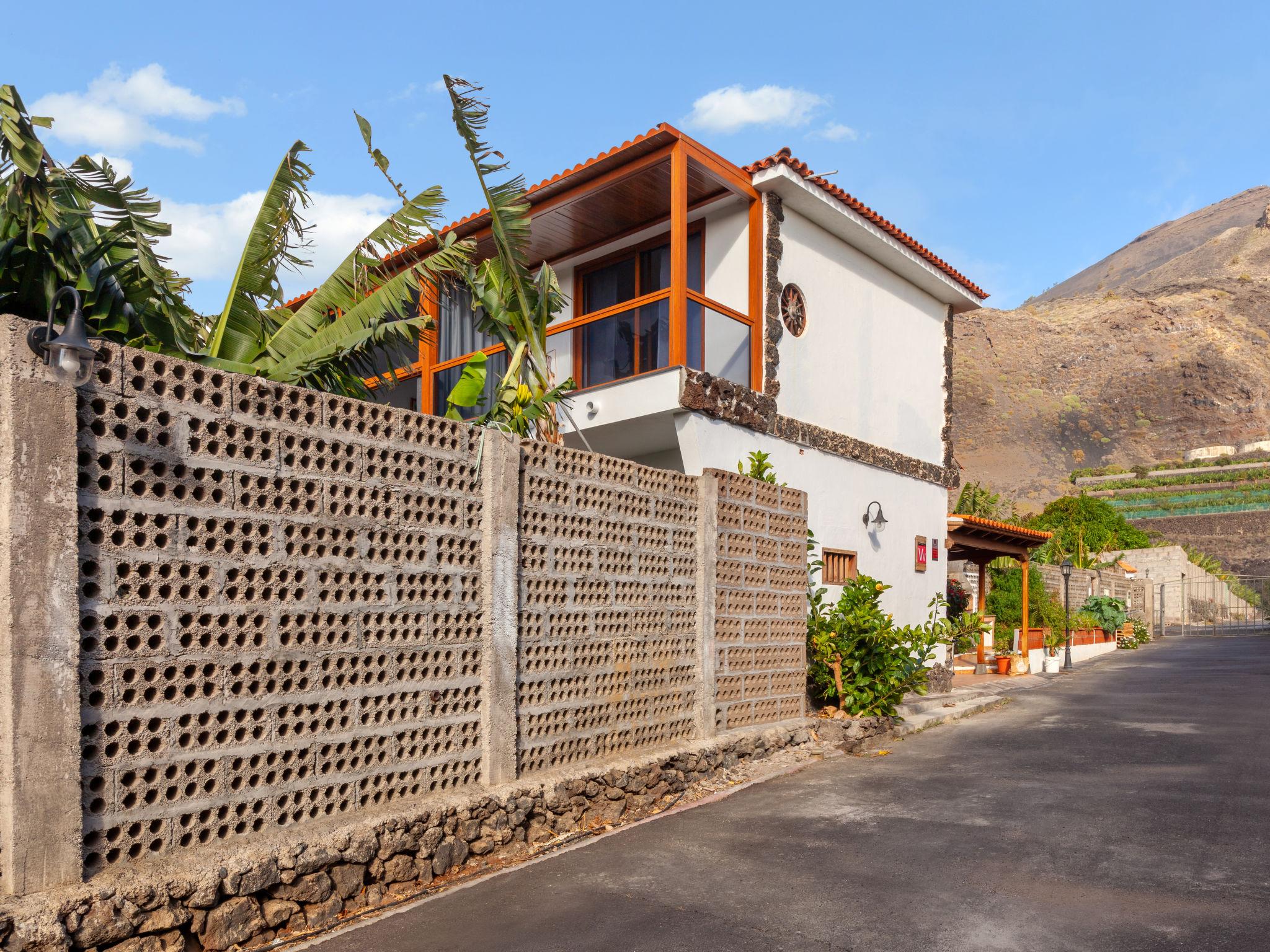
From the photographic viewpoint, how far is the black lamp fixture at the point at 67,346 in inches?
155

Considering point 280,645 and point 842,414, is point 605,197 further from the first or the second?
point 280,645

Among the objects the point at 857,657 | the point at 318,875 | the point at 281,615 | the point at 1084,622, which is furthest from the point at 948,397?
the point at 1084,622

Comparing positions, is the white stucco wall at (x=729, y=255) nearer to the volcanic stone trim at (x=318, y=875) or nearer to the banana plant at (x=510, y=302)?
the banana plant at (x=510, y=302)

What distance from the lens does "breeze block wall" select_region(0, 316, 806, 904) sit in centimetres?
400

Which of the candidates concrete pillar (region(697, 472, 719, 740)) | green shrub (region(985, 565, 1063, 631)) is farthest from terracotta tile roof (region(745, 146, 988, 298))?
green shrub (region(985, 565, 1063, 631))

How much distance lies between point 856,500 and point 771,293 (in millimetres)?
3153

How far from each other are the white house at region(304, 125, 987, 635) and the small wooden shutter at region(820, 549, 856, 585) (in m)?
0.03

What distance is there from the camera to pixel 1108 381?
281 feet

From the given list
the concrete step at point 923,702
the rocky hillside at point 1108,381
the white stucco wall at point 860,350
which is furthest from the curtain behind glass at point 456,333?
the rocky hillside at point 1108,381

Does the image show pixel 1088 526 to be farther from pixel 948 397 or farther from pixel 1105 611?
pixel 948 397

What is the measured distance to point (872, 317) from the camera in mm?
13984

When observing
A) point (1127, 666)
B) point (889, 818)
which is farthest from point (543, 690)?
point (1127, 666)

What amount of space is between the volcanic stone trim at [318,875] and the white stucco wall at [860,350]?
6.53 metres

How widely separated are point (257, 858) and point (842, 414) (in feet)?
32.9
